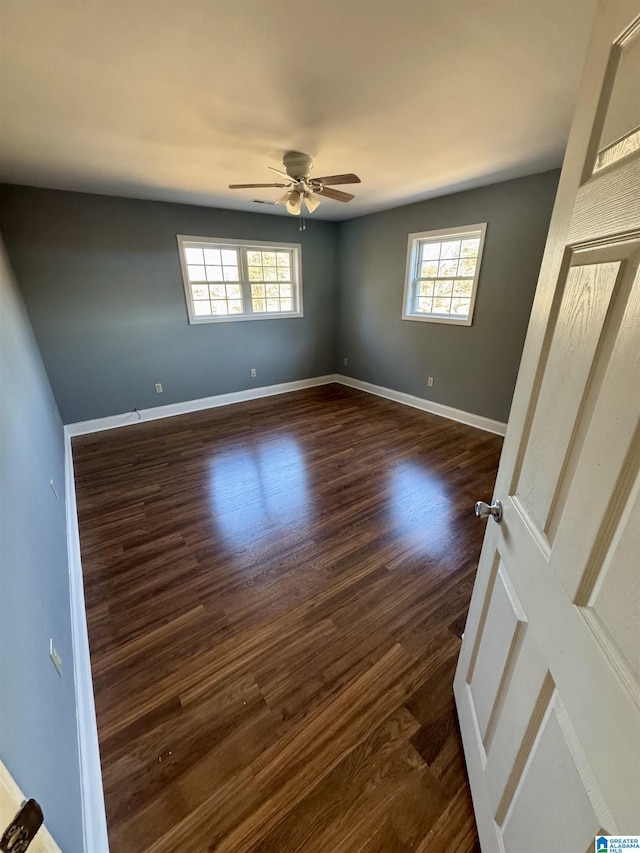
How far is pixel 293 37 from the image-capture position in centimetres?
140

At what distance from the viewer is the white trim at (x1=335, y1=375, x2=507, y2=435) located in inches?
154

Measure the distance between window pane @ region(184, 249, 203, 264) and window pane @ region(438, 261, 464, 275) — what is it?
2997mm

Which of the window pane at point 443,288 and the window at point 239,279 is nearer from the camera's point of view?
the window pane at point 443,288

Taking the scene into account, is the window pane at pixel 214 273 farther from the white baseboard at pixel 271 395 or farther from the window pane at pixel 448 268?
the window pane at pixel 448 268

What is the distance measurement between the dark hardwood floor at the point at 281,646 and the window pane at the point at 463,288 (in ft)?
6.44

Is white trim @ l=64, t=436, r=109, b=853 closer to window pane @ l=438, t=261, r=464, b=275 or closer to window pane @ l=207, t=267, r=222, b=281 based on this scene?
window pane @ l=207, t=267, r=222, b=281

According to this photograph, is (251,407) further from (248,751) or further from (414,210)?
(248,751)

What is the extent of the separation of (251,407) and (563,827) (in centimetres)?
452

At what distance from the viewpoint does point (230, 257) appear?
452 centimetres

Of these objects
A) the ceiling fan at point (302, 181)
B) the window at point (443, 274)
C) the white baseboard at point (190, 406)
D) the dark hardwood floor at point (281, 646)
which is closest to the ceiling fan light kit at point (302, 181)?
the ceiling fan at point (302, 181)

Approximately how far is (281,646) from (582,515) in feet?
4.90

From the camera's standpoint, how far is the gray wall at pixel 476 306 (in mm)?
3311

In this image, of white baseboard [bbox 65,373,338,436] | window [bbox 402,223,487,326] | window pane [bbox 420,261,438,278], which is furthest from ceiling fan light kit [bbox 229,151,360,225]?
white baseboard [bbox 65,373,338,436]

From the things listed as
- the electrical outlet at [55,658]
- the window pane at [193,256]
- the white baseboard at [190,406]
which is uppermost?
the window pane at [193,256]
